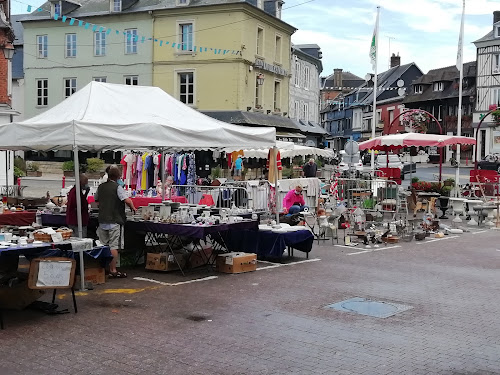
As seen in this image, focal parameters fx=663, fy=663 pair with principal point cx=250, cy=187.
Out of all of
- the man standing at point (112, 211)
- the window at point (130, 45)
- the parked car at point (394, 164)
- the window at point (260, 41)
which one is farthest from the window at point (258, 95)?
the man standing at point (112, 211)

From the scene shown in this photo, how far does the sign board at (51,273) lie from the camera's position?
25.3 ft

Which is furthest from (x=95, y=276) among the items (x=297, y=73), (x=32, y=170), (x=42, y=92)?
(x=297, y=73)

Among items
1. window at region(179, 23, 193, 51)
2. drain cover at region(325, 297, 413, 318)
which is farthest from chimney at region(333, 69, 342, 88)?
drain cover at region(325, 297, 413, 318)

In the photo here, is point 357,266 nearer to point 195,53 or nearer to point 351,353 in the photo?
point 351,353

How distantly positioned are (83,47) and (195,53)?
793 centimetres

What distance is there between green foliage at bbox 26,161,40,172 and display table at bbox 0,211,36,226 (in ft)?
86.0

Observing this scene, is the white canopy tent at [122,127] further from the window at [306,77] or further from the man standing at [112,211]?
the window at [306,77]

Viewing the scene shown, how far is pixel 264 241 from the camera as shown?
486 inches

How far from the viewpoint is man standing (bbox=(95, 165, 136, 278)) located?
1032 cm

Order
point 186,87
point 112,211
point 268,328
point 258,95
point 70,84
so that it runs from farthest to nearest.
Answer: point 70,84 → point 258,95 → point 186,87 → point 112,211 → point 268,328

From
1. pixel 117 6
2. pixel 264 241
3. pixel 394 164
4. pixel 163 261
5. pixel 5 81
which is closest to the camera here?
pixel 163 261

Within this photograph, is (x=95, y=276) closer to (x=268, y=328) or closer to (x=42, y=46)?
(x=268, y=328)

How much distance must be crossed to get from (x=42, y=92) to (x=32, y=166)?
21.5ft

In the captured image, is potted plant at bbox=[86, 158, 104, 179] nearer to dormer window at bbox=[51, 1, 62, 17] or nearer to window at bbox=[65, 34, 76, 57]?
window at bbox=[65, 34, 76, 57]
